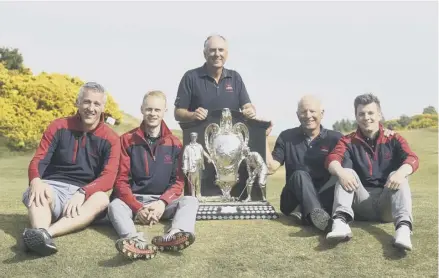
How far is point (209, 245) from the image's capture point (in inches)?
205

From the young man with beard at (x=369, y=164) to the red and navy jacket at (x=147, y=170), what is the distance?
1.79m

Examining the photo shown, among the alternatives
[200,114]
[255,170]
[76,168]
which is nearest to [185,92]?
[200,114]

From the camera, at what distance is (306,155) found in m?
6.25

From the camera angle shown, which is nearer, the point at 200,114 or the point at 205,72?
the point at 200,114

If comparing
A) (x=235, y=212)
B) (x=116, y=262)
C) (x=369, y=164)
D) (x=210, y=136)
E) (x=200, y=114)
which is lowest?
(x=116, y=262)

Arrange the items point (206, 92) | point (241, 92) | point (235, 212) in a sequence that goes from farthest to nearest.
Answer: point (241, 92)
point (206, 92)
point (235, 212)

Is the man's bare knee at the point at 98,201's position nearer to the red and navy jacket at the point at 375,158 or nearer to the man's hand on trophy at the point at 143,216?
the man's hand on trophy at the point at 143,216

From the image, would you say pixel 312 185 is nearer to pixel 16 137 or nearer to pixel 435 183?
pixel 435 183

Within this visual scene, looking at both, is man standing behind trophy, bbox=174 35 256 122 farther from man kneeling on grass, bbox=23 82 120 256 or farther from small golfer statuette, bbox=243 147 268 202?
man kneeling on grass, bbox=23 82 120 256

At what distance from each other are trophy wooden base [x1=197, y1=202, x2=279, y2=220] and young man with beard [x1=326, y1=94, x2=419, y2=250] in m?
1.01

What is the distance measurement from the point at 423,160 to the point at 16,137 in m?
19.3

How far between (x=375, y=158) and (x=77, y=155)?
10.9 ft

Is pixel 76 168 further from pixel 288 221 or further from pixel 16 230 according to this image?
pixel 288 221

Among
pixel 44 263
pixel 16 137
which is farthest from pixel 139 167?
pixel 16 137
